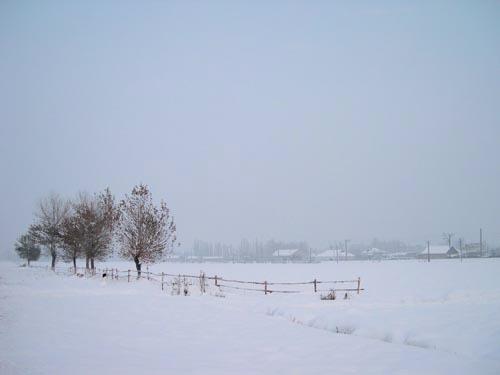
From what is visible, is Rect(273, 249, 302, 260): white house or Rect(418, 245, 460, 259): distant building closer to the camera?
Rect(418, 245, 460, 259): distant building

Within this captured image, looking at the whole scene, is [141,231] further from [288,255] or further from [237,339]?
[288,255]

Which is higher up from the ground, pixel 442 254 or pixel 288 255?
pixel 442 254

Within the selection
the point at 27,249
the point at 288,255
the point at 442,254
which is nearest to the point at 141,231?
the point at 27,249

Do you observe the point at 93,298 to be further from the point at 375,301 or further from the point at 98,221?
the point at 98,221

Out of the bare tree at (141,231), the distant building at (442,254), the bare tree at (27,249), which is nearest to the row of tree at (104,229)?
the bare tree at (141,231)

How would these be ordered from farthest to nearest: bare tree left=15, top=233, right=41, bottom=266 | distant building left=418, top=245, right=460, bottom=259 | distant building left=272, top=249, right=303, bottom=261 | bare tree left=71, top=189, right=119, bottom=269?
distant building left=272, top=249, right=303, bottom=261 < distant building left=418, top=245, right=460, bottom=259 < bare tree left=15, top=233, right=41, bottom=266 < bare tree left=71, top=189, right=119, bottom=269

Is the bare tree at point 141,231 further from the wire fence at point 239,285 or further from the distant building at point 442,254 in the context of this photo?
the distant building at point 442,254

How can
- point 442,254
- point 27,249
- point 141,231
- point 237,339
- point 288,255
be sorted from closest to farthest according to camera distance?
point 237,339
point 141,231
point 27,249
point 442,254
point 288,255

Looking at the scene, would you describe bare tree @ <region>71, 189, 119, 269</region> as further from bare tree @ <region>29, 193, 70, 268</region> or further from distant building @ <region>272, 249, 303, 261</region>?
distant building @ <region>272, 249, 303, 261</region>

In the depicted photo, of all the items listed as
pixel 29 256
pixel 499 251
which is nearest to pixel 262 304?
pixel 29 256

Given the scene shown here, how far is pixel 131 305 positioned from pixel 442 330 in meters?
12.7

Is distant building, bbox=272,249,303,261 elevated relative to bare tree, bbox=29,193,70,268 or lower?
lower

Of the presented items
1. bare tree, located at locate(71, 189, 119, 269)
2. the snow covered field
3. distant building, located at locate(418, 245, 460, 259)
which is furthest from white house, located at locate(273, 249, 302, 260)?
the snow covered field

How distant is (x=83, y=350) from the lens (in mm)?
9367
